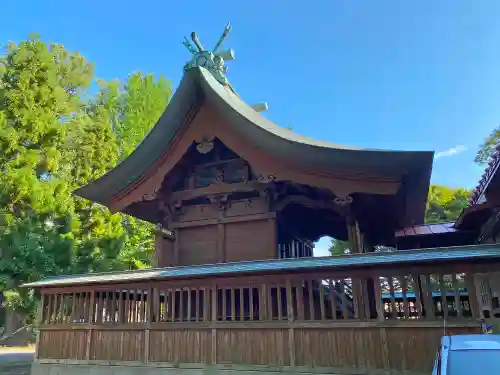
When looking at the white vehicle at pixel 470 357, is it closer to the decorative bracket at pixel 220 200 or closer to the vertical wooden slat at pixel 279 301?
the vertical wooden slat at pixel 279 301

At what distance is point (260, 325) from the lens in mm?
7254

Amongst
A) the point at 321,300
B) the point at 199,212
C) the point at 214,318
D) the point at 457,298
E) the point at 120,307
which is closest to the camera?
the point at 457,298

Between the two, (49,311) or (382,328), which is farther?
(49,311)

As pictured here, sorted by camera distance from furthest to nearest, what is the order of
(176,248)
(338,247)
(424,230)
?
1. (338,247)
2. (424,230)
3. (176,248)

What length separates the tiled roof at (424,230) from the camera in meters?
11.1

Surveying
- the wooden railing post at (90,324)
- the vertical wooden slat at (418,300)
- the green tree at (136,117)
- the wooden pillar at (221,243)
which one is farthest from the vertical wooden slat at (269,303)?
the green tree at (136,117)

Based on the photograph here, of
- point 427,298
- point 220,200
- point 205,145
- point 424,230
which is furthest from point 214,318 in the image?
point 424,230

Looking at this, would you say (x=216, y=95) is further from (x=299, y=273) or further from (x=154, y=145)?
(x=299, y=273)

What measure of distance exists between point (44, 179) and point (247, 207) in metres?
11.0

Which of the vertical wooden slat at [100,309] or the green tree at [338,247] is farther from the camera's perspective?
the green tree at [338,247]

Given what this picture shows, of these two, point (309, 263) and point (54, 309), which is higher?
point (309, 263)

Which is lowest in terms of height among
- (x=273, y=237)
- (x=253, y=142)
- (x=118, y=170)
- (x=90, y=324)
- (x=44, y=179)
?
(x=90, y=324)

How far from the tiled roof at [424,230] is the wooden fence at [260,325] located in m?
3.47

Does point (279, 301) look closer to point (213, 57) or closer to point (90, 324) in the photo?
point (90, 324)
